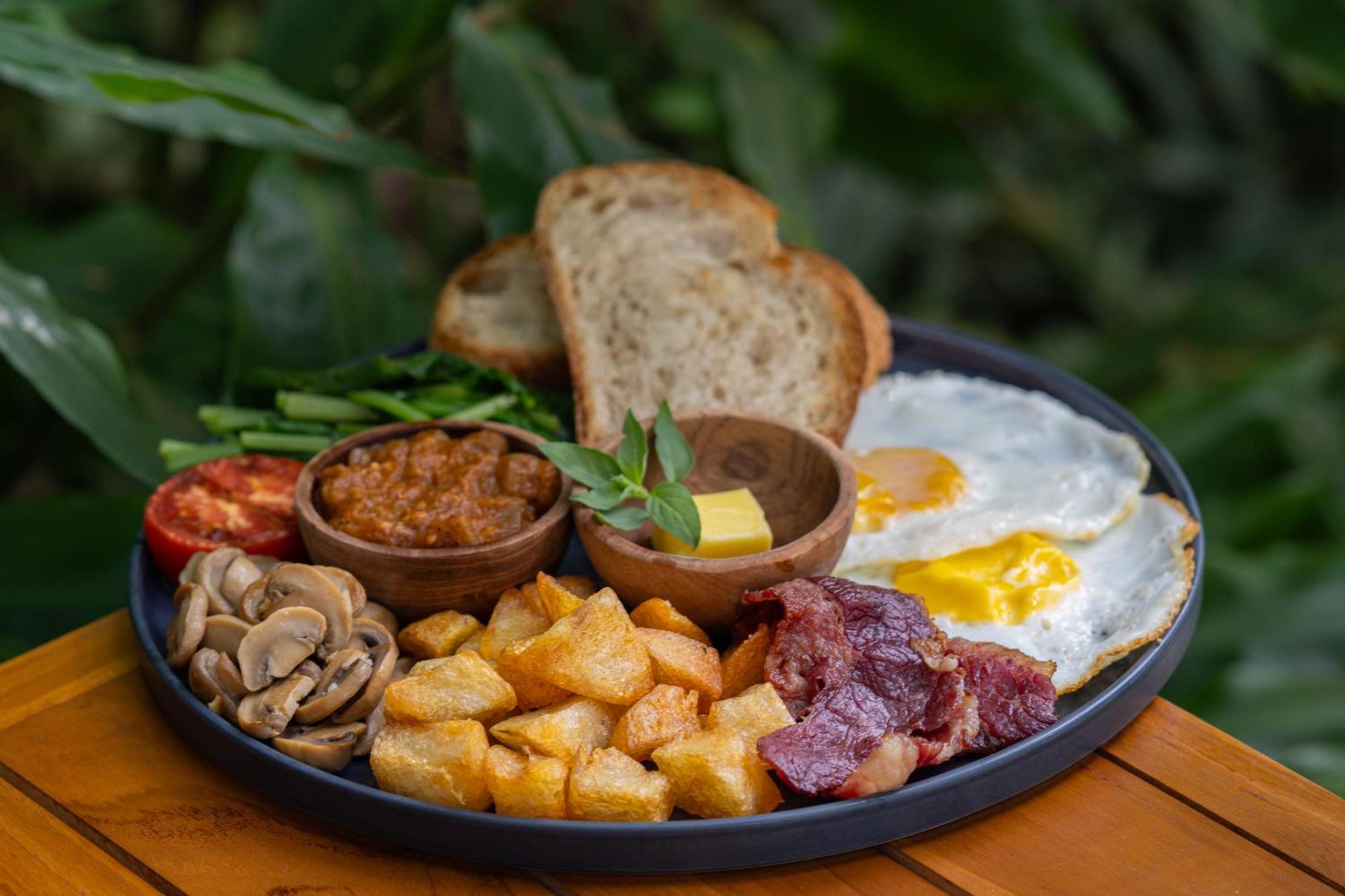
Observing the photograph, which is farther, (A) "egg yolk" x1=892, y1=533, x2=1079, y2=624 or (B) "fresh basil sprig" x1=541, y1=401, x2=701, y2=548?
(A) "egg yolk" x1=892, y1=533, x2=1079, y2=624

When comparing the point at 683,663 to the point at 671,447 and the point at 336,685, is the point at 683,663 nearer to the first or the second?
the point at 671,447

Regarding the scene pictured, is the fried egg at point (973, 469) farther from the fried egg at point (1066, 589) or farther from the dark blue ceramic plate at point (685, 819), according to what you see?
the dark blue ceramic plate at point (685, 819)

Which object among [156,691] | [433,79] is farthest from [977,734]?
[433,79]

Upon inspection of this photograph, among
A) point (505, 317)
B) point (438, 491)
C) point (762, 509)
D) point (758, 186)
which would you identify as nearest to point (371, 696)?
point (438, 491)

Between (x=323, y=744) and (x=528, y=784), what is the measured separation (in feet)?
1.07

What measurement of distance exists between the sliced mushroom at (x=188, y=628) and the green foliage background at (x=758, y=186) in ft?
2.30

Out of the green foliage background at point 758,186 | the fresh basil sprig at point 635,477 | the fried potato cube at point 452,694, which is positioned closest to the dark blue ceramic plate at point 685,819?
the fried potato cube at point 452,694

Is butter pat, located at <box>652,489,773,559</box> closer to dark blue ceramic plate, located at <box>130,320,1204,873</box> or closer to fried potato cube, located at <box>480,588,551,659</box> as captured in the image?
fried potato cube, located at <box>480,588,551,659</box>

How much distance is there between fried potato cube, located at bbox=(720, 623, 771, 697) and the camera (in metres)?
1.91

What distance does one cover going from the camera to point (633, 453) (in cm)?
209

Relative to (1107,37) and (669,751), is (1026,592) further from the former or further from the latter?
(1107,37)

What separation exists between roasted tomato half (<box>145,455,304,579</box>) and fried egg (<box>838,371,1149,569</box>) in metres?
1.01

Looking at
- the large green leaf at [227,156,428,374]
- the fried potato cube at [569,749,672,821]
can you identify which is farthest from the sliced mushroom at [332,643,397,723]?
the large green leaf at [227,156,428,374]

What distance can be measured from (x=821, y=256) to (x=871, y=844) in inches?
61.1
